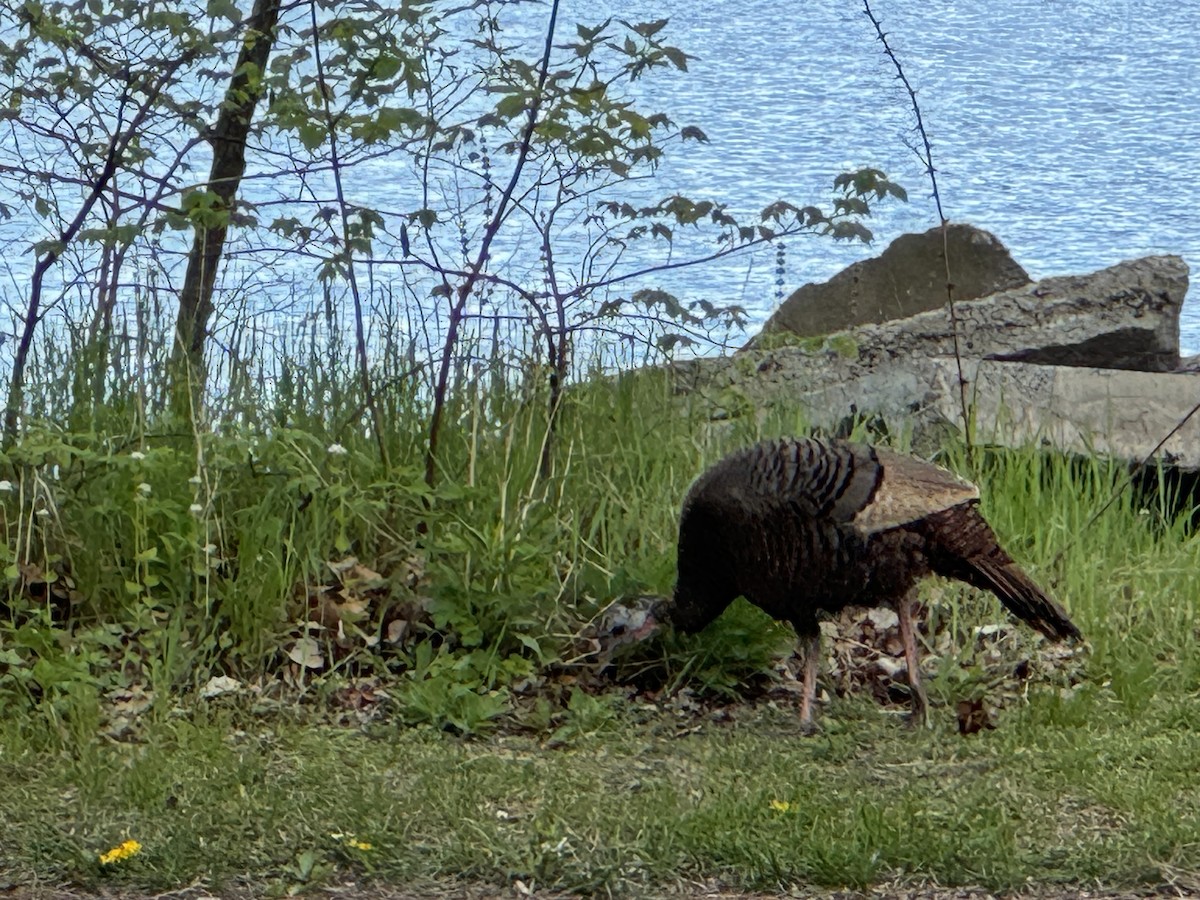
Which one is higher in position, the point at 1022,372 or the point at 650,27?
the point at 650,27

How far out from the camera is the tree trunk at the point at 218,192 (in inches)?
212

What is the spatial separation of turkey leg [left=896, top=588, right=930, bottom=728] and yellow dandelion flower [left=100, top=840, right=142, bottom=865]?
210 centimetres

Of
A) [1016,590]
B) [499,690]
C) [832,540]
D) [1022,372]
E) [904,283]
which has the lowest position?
[499,690]

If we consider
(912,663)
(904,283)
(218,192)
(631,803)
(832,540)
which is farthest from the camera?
(904,283)

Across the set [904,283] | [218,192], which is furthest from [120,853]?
[904,283]

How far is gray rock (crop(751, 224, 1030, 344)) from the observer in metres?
7.70

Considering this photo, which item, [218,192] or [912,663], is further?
[218,192]

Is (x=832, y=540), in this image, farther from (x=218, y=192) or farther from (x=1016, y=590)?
(x=218, y=192)

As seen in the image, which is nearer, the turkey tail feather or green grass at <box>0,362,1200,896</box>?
green grass at <box>0,362,1200,896</box>

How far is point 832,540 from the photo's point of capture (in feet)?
14.8

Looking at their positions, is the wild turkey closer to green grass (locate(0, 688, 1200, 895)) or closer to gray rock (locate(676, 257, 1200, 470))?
green grass (locate(0, 688, 1200, 895))

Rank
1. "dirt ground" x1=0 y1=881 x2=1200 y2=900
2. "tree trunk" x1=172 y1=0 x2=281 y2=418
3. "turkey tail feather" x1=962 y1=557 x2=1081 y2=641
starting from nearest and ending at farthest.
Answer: "dirt ground" x1=0 y1=881 x2=1200 y2=900 → "turkey tail feather" x1=962 y1=557 x2=1081 y2=641 → "tree trunk" x1=172 y1=0 x2=281 y2=418

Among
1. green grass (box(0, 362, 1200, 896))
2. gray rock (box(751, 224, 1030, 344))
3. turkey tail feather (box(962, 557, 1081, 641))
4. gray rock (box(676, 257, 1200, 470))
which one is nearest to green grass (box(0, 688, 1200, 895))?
green grass (box(0, 362, 1200, 896))

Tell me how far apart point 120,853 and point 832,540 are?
1995 millimetres
